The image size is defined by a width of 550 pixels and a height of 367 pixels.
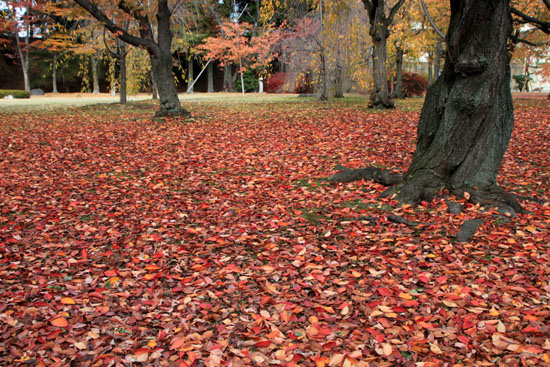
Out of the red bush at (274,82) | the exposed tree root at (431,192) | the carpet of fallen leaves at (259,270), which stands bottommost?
the carpet of fallen leaves at (259,270)

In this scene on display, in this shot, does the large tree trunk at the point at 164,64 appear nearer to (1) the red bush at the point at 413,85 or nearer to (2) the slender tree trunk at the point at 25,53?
(1) the red bush at the point at 413,85

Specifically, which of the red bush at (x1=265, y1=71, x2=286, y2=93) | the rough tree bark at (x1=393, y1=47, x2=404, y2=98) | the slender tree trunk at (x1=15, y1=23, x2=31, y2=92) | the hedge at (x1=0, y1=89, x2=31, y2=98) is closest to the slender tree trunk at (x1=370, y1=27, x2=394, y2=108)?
the rough tree bark at (x1=393, y1=47, x2=404, y2=98)

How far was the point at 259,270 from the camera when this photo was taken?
3.78 metres

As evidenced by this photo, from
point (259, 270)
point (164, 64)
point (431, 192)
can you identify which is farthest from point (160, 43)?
point (259, 270)

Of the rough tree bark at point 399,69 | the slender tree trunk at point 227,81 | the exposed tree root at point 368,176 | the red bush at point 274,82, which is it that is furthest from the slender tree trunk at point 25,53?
the exposed tree root at point 368,176

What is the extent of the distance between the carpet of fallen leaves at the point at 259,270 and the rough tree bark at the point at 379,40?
696cm

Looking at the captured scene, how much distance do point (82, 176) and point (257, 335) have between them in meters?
5.14

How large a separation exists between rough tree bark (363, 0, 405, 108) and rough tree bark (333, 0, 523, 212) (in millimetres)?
8437

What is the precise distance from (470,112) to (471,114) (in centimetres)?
3

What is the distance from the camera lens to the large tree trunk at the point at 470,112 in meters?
4.57

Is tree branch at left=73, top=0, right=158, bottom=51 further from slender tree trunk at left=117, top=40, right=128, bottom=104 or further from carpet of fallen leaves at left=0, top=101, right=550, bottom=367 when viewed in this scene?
carpet of fallen leaves at left=0, top=101, right=550, bottom=367

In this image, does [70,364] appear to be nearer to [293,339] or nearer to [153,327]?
[153,327]

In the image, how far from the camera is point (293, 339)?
9.27 ft

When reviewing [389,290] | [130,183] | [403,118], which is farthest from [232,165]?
[403,118]
